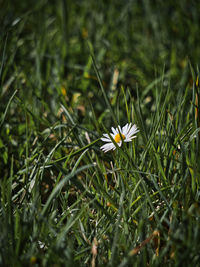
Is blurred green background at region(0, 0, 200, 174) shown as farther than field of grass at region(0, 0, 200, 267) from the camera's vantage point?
Yes

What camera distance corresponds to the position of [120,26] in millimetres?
2045

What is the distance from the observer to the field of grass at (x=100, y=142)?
722 mm

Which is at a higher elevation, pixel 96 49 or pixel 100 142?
pixel 96 49

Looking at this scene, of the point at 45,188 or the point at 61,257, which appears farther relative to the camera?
the point at 45,188

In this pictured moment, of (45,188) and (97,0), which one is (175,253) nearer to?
(45,188)

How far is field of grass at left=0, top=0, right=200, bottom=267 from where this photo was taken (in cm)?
72

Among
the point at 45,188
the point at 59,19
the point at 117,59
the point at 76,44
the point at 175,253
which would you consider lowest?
the point at 175,253

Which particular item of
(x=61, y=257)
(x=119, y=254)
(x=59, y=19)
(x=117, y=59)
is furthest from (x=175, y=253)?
(x=59, y=19)

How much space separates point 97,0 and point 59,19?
31cm

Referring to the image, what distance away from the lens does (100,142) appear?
100 cm

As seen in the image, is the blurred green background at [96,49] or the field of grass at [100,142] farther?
the blurred green background at [96,49]

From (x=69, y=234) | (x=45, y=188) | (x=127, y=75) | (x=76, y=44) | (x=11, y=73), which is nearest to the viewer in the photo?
(x=69, y=234)

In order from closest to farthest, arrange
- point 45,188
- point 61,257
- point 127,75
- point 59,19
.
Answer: point 61,257 → point 45,188 → point 127,75 → point 59,19

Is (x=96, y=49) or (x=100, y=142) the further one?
(x=96, y=49)
